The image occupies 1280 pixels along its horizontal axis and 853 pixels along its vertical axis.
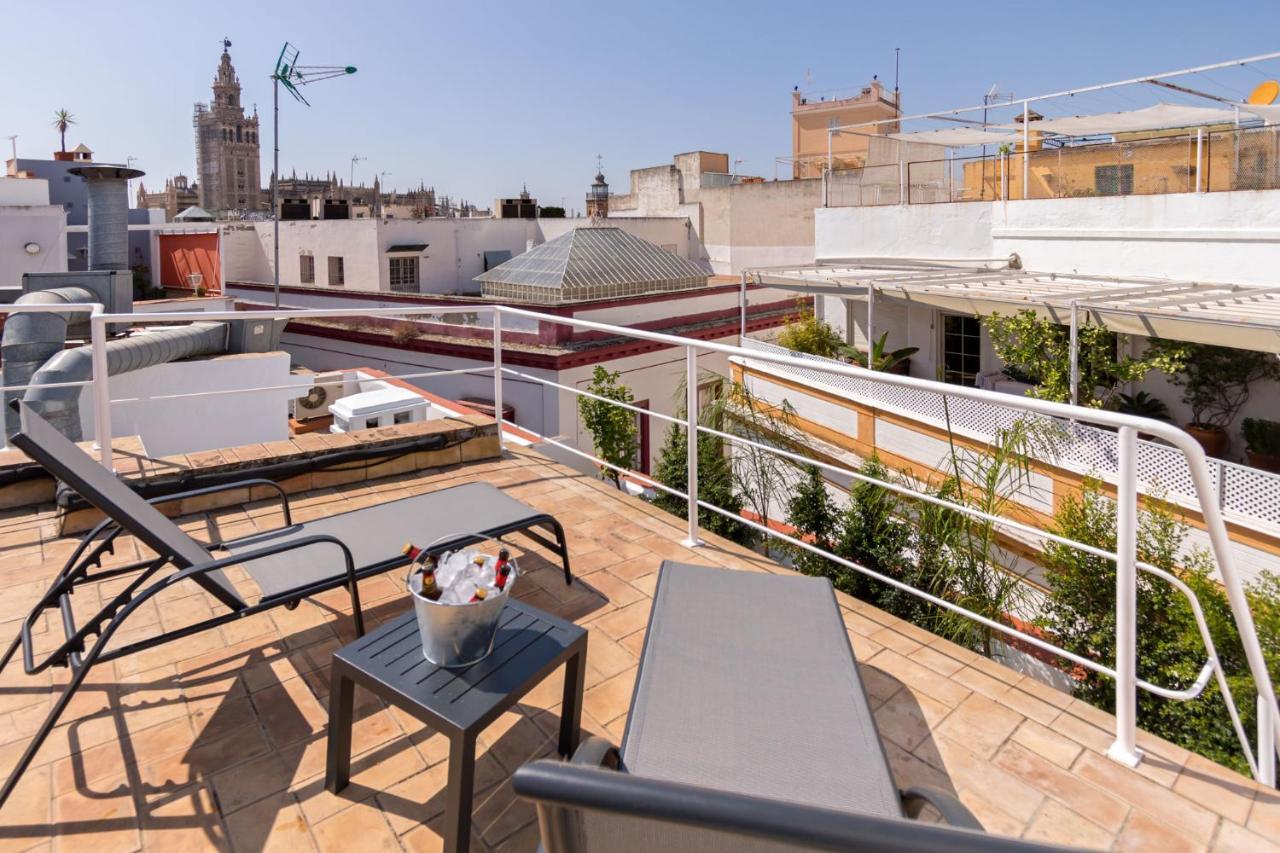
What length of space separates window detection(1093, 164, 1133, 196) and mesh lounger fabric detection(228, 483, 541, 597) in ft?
40.0

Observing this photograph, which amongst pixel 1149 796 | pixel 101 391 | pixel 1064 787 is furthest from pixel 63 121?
pixel 1149 796

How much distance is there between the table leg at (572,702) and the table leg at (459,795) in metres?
0.42

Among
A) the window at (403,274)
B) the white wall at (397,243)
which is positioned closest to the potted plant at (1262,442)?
the white wall at (397,243)

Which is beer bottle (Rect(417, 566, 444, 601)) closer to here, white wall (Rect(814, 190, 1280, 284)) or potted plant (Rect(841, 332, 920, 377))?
white wall (Rect(814, 190, 1280, 284))

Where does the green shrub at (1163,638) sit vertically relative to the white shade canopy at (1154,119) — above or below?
below

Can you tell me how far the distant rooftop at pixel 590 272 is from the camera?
18.1 meters

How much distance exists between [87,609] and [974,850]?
3.25 meters

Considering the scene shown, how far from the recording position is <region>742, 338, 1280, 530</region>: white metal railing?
25.9 ft

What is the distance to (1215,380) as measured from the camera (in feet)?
34.6

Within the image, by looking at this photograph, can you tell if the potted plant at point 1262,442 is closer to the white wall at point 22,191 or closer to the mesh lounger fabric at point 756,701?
the mesh lounger fabric at point 756,701

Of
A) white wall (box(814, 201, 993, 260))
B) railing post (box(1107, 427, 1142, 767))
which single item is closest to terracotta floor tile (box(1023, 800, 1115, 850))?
railing post (box(1107, 427, 1142, 767))

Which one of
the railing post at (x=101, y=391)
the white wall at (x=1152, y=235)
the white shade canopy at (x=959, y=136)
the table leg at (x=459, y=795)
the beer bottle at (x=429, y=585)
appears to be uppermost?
the white shade canopy at (x=959, y=136)

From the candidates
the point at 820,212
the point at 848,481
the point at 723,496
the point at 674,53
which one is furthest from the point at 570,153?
the point at 723,496

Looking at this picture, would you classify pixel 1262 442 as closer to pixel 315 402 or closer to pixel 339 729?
pixel 339 729
